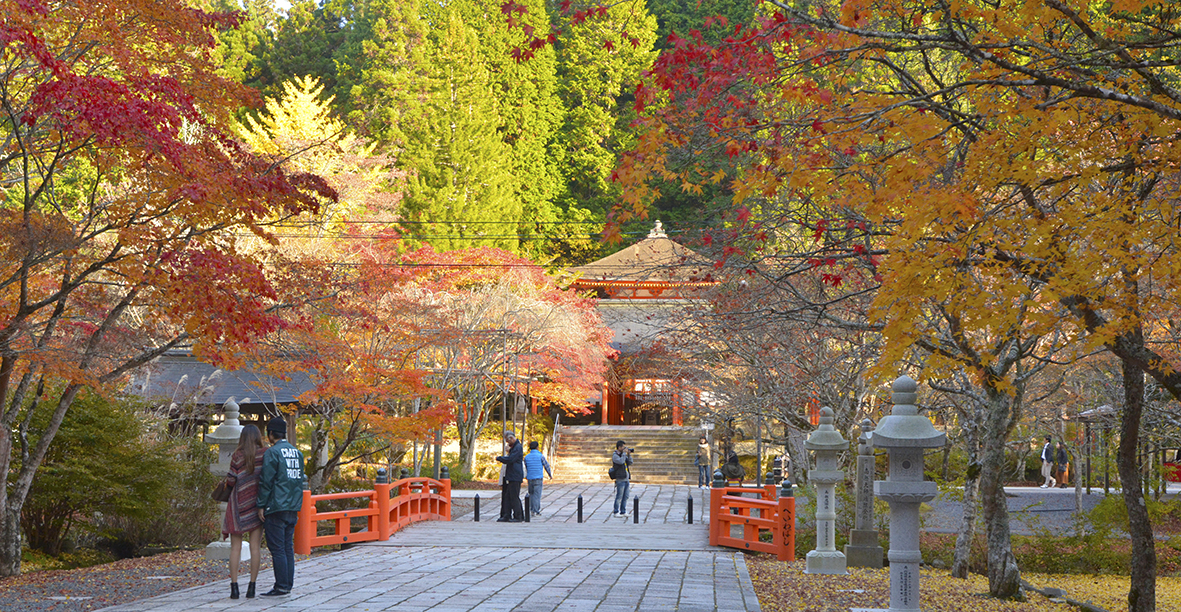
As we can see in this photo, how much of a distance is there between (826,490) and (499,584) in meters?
5.13

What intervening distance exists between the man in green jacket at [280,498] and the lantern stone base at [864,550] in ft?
28.2

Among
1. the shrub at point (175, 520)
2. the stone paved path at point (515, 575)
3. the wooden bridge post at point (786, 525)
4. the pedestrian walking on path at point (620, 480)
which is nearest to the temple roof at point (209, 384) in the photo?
the shrub at point (175, 520)

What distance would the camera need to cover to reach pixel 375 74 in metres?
41.3

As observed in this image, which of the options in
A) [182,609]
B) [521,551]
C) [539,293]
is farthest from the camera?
[539,293]

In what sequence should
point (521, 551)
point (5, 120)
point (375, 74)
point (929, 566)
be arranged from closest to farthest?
point (5, 120) < point (521, 551) < point (929, 566) < point (375, 74)

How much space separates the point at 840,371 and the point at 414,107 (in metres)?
28.5

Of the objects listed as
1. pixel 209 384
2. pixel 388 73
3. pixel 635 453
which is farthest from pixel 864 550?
pixel 388 73

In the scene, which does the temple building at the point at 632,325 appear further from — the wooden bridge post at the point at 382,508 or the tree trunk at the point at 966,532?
the tree trunk at the point at 966,532

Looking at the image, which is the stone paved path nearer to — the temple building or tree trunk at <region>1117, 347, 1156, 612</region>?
tree trunk at <region>1117, 347, 1156, 612</region>

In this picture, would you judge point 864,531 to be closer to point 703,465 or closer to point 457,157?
point 703,465

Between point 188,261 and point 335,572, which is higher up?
point 188,261

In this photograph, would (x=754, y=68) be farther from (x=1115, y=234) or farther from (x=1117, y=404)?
(x=1117, y=404)

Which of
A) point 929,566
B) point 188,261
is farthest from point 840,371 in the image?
point 188,261

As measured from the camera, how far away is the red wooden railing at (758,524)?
13.2 meters
